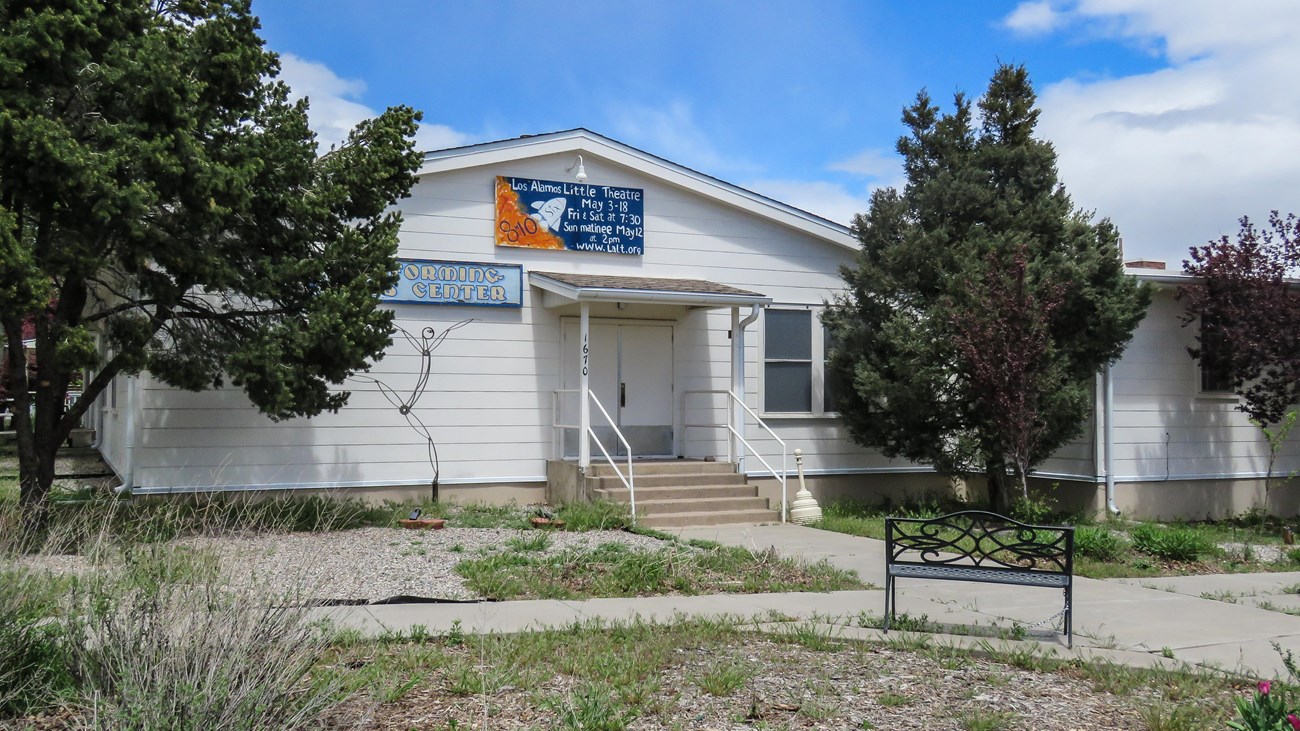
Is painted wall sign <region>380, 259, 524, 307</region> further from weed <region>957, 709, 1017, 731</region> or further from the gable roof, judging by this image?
weed <region>957, 709, 1017, 731</region>

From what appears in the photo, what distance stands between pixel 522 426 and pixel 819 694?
9.96 m

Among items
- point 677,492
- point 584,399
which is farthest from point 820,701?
point 584,399

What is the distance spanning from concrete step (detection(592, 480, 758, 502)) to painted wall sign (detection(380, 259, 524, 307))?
10.0 feet

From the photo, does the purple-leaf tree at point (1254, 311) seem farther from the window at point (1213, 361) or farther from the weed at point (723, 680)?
the weed at point (723, 680)

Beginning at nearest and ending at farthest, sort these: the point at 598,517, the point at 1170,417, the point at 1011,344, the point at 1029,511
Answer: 1. the point at 598,517
2. the point at 1011,344
3. the point at 1029,511
4. the point at 1170,417

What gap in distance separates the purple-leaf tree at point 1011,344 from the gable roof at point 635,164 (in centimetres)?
338

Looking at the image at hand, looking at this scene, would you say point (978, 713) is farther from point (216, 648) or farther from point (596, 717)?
point (216, 648)

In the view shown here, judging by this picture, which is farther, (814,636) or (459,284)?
(459,284)

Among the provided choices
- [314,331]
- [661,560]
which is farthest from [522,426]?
[661,560]

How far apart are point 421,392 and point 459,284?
5.14ft

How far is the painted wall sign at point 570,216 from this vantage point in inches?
606

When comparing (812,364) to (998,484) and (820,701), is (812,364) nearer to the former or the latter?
(998,484)

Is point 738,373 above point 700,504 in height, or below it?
above

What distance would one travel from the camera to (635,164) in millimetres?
15945
